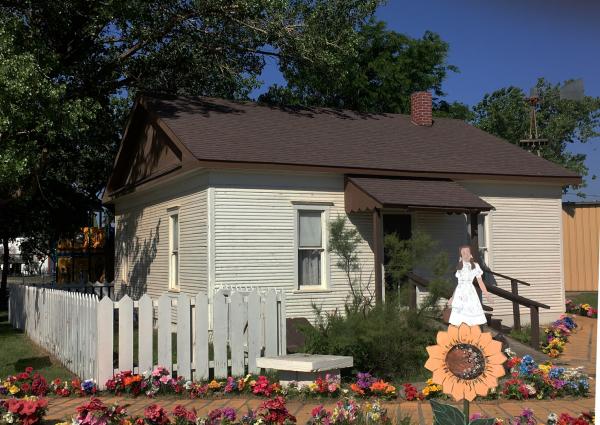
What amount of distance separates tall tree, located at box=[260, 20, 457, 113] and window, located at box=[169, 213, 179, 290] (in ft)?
42.5

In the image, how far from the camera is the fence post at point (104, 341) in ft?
26.9

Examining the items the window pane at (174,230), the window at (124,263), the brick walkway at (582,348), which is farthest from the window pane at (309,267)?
the window at (124,263)

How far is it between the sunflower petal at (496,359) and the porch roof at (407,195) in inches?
361

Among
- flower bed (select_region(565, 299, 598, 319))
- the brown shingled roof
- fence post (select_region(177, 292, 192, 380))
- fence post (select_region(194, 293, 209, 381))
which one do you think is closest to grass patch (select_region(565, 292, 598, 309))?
flower bed (select_region(565, 299, 598, 319))

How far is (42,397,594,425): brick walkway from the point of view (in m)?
6.91

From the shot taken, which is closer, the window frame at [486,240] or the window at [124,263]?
the window frame at [486,240]

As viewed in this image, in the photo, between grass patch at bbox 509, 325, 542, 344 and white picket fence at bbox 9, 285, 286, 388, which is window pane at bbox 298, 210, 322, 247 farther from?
white picket fence at bbox 9, 285, 286, 388

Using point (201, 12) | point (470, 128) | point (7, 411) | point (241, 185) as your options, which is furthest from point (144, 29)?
point (7, 411)

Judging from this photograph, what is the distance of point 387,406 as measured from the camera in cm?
729

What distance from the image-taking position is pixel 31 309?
13953 millimetres

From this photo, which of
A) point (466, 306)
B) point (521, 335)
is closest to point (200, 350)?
point (466, 306)

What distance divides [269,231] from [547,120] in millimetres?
32786

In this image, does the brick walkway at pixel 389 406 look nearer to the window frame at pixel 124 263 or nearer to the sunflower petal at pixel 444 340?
the sunflower petal at pixel 444 340

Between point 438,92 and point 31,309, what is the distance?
2387 centimetres
